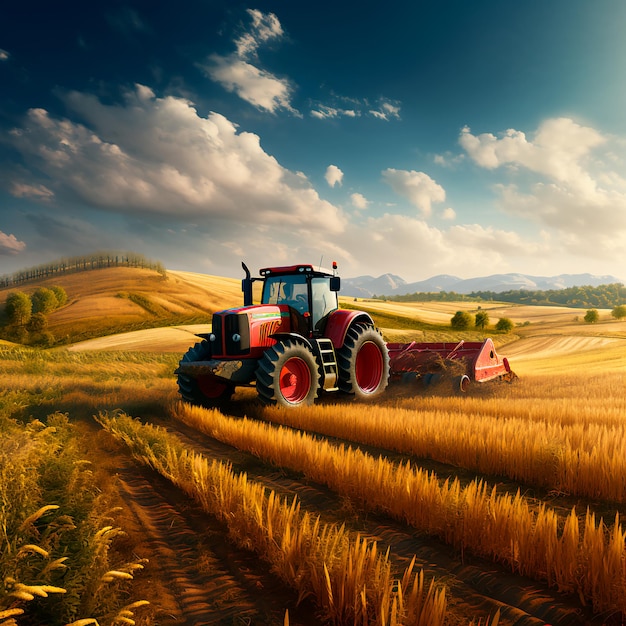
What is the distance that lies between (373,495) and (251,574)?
1.47m

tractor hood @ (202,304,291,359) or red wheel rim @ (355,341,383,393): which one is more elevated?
tractor hood @ (202,304,291,359)

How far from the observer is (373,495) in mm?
4059

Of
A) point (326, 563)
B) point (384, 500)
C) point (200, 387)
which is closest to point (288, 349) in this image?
point (200, 387)

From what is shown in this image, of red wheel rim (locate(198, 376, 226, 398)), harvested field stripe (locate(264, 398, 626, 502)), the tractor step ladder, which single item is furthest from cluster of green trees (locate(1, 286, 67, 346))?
harvested field stripe (locate(264, 398, 626, 502))

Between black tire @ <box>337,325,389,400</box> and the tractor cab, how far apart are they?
2.46 feet

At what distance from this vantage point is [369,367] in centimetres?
1155

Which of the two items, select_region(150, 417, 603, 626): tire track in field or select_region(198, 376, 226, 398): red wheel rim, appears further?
select_region(198, 376, 226, 398): red wheel rim

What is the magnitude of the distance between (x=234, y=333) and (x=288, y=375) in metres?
1.39

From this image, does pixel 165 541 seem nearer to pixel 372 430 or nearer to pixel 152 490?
pixel 152 490

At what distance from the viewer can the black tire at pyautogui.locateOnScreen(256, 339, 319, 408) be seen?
28.2 feet

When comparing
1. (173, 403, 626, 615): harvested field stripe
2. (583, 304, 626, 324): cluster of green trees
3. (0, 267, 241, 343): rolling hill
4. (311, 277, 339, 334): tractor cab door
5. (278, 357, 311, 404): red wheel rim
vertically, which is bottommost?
(173, 403, 626, 615): harvested field stripe

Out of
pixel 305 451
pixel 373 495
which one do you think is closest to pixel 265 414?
pixel 305 451

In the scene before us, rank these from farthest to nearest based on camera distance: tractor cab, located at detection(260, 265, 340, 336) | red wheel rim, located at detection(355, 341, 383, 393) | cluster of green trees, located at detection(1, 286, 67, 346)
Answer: cluster of green trees, located at detection(1, 286, 67, 346) < red wheel rim, located at detection(355, 341, 383, 393) < tractor cab, located at detection(260, 265, 340, 336)

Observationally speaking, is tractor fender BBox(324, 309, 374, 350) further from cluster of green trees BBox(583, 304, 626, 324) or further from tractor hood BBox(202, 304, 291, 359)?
cluster of green trees BBox(583, 304, 626, 324)
